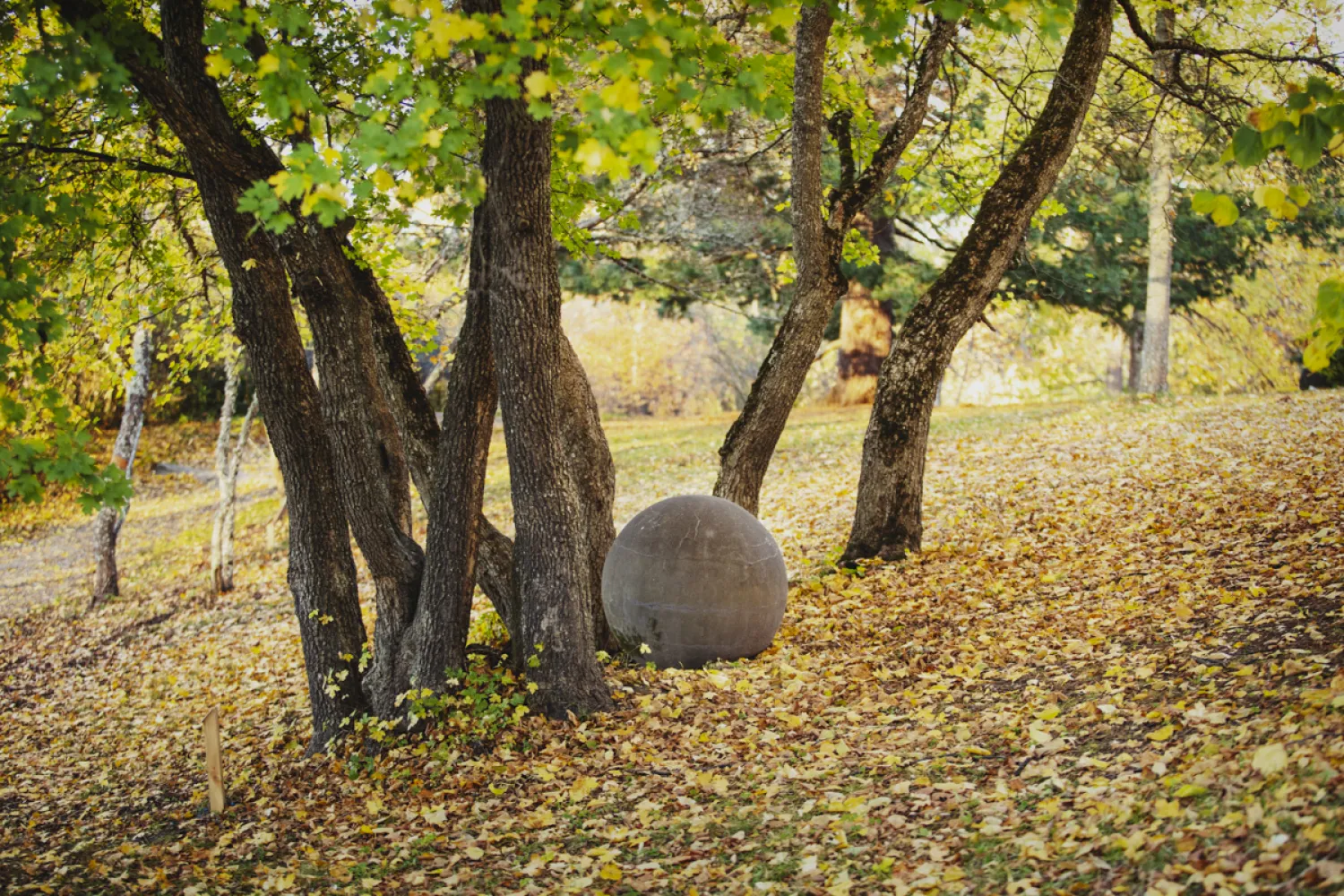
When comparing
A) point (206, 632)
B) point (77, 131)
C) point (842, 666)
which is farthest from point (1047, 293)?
point (77, 131)

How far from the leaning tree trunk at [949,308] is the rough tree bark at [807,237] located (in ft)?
2.77

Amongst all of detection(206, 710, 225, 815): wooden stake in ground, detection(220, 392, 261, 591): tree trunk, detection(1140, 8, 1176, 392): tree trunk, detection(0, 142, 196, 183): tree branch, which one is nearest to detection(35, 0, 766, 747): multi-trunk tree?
detection(0, 142, 196, 183): tree branch

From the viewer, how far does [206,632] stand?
12.6 m

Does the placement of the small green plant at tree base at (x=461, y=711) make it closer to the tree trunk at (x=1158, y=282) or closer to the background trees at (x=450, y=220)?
the background trees at (x=450, y=220)

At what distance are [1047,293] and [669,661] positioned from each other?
14.2 metres

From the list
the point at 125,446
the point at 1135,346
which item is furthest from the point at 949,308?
the point at 1135,346

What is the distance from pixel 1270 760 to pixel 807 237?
5.81m

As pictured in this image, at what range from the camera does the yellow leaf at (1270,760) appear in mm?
4141

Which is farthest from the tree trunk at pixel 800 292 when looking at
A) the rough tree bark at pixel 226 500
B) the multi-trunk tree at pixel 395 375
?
the rough tree bark at pixel 226 500

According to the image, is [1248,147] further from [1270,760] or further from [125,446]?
[125,446]

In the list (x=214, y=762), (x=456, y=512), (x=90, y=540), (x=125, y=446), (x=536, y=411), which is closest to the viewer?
(x=214, y=762)

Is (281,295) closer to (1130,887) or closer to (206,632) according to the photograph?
(1130,887)

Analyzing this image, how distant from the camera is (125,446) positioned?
13828 millimetres

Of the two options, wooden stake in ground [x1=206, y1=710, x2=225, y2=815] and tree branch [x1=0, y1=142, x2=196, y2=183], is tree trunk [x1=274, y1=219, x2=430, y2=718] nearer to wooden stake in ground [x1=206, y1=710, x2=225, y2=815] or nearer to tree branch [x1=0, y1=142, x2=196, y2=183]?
tree branch [x1=0, y1=142, x2=196, y2=183]
